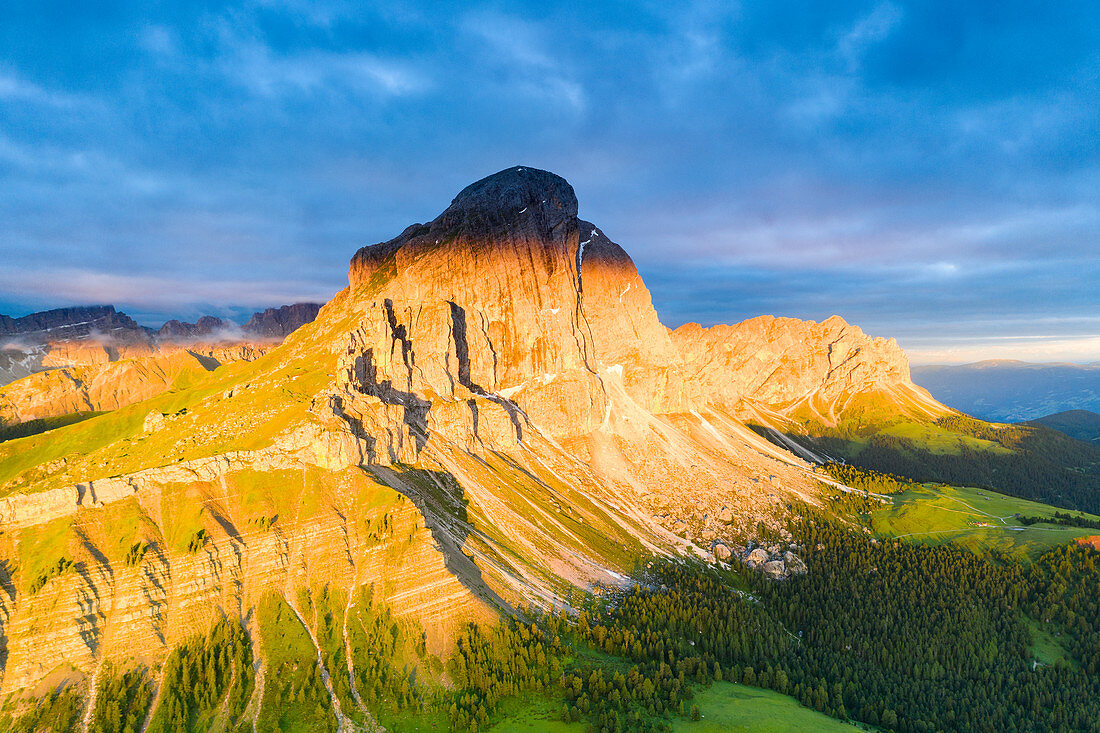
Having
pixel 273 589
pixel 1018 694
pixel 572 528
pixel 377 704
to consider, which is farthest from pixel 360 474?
pixel 1018 694

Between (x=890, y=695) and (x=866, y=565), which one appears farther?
(x=866, y=565)

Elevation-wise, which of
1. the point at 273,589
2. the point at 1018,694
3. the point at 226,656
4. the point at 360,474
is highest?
the point at 360,474

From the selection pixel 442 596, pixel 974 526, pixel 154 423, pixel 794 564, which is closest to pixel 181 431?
pixel 154 423

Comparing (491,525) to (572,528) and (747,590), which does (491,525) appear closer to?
(572,528)

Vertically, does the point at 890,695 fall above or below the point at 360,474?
below

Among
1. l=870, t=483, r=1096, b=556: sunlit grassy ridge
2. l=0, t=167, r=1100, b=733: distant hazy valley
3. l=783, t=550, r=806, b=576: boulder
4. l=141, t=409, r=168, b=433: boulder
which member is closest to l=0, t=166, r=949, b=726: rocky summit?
l=0, t=167, r=1100, b=733: distant hazy valley

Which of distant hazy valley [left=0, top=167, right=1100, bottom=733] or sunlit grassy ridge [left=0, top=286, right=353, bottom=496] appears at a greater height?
sunlit grassy ridge [left=0, top=286, right=353, bottom=496]

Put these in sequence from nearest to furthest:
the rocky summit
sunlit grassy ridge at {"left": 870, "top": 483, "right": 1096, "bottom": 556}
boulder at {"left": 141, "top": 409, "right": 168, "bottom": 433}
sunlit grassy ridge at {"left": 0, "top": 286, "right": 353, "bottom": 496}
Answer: the rocky summit < sunlit grassy ridge at {"left": 0, "top": 286, "right": 353, "bottom": 496} < boulder at {"left": 141, "top": 409, "right": 168, "bottom": 433} < sunlit grassy ridge at {"left": 870, "top": 483, "right": 1096, "bottom": 556}

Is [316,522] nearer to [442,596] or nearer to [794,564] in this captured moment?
[442,596]

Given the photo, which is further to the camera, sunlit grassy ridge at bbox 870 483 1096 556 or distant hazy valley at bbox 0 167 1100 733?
sunlit grassy ridge at bbox 870 483 1096 556

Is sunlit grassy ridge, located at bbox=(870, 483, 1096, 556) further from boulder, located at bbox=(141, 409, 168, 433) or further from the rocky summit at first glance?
boulder, located at bbox=(141, 409, 168, 433)

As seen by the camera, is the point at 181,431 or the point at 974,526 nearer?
the point at 181,431
